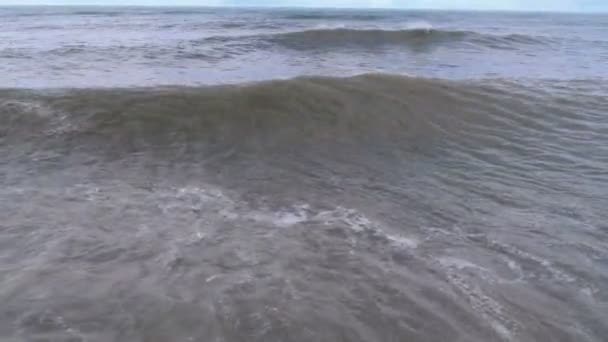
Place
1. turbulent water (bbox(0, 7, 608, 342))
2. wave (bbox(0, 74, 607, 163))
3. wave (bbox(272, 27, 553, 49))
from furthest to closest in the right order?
wave (bbox(272, 27, 553, 49)) < wave (bbox(0, 74, 607, 163)) < turbulent water (bbox(0, 7, 608, 342))

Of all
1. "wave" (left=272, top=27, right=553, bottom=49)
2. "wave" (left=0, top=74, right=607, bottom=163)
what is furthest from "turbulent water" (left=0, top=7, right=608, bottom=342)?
"wave" (left=272, top=27, right=553, bottom=49)

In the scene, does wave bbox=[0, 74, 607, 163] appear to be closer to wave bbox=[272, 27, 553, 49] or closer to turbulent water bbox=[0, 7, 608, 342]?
turbulent water bbox=[0, 7, 608, 342]

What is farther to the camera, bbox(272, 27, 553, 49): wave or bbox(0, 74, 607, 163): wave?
bbox(272, 27, 553, 49): wave

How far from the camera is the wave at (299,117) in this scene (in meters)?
7.27

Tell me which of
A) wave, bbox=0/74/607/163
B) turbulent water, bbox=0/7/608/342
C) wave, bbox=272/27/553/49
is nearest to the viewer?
turbulent water, bbox=0/7/608/342

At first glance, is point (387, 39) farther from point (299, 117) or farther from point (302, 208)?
point (302, 208)

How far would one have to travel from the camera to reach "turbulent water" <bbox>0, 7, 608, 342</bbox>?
318 centimetres

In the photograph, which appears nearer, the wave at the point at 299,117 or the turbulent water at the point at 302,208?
the turbulent water at the point at 302,208

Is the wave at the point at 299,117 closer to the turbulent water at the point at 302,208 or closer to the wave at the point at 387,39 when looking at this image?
the turbulent water at the point at 302,208

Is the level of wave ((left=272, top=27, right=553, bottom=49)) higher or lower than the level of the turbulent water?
higher

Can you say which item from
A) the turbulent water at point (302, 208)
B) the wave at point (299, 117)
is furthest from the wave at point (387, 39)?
the wave at point (299, 117)

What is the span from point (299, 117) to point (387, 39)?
14.9 metres

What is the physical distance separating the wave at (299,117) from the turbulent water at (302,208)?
2.2 inches

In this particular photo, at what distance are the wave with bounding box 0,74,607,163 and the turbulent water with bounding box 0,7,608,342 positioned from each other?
0.06m
